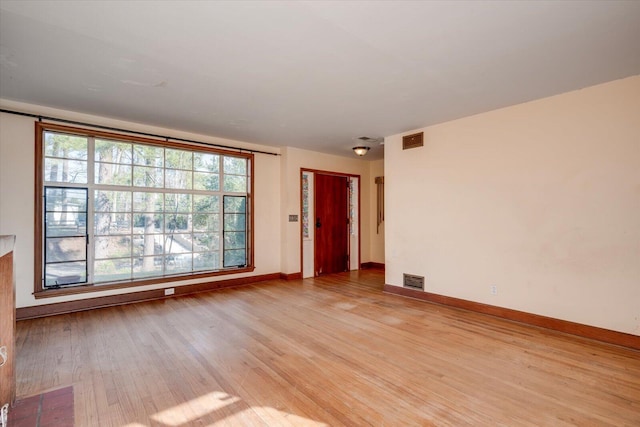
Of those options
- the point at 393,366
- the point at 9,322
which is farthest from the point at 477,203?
the point at 9,322

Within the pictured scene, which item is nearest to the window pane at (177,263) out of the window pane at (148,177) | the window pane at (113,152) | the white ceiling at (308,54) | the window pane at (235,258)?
the window pane at (235,258)

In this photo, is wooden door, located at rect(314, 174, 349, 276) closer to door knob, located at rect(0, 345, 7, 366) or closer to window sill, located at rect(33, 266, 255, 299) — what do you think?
window sill, located at rect(33, 266, 255, 299)

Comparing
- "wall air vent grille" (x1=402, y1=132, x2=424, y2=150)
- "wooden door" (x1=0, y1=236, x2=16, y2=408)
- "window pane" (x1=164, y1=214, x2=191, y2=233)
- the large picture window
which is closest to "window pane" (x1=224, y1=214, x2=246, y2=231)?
the large picture window

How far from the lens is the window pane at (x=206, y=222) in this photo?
4.97m

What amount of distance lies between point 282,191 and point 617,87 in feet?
15.7

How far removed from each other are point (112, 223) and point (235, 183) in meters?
1.98

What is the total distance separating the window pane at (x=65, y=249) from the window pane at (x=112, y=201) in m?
0.46

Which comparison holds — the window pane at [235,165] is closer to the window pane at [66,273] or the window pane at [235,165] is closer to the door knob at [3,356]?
the window pane at [66,273]

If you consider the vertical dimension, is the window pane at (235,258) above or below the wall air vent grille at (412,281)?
above

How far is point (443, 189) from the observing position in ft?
14.1

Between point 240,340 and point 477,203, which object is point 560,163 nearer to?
point 477,203

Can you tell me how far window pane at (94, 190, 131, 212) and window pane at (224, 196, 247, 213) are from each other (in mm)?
1487

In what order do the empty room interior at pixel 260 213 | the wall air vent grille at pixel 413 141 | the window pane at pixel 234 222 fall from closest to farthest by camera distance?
1. the empty room interior at pixel 260 213
2. the wall air vent grille at pixel 413 141
3. the window pane at pixel 234 222

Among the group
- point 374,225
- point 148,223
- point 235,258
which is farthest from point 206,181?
point 374,225
